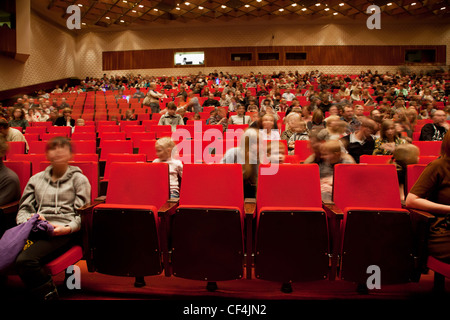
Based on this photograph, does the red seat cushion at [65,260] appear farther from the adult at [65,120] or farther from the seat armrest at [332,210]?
the adult at [65,120]

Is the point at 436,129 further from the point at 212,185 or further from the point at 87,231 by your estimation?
the point at 87,231

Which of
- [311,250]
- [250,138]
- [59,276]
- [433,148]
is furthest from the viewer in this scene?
[433,148]

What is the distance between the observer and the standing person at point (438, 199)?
4.66 ft

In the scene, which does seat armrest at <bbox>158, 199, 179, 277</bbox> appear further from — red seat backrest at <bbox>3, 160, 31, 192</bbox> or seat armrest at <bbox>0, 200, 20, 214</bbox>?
red seat backrest at <bbox>3, 160, 31, 192</bbox>

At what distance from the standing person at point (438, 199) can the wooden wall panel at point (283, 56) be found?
1246cm

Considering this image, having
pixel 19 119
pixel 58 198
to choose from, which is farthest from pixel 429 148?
pixel 19 119

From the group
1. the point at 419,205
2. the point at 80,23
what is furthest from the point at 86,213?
the point at 80,23

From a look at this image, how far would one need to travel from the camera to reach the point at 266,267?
1475 millimetres

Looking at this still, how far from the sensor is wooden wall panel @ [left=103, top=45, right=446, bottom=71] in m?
12.8

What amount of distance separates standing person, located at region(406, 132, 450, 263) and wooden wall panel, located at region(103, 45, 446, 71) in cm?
1246

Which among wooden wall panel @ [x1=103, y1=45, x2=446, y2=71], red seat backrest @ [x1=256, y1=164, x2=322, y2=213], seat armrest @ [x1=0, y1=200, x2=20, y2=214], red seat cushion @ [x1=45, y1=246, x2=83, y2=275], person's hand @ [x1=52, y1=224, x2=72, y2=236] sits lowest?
red seat cushion @ [x1=45, y1=246, x2=83, y2=275]

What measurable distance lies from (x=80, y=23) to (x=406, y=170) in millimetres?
13402

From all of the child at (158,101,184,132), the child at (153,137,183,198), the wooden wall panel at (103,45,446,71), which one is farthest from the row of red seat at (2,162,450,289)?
the wooden wall panel at (103,45,446,71)
